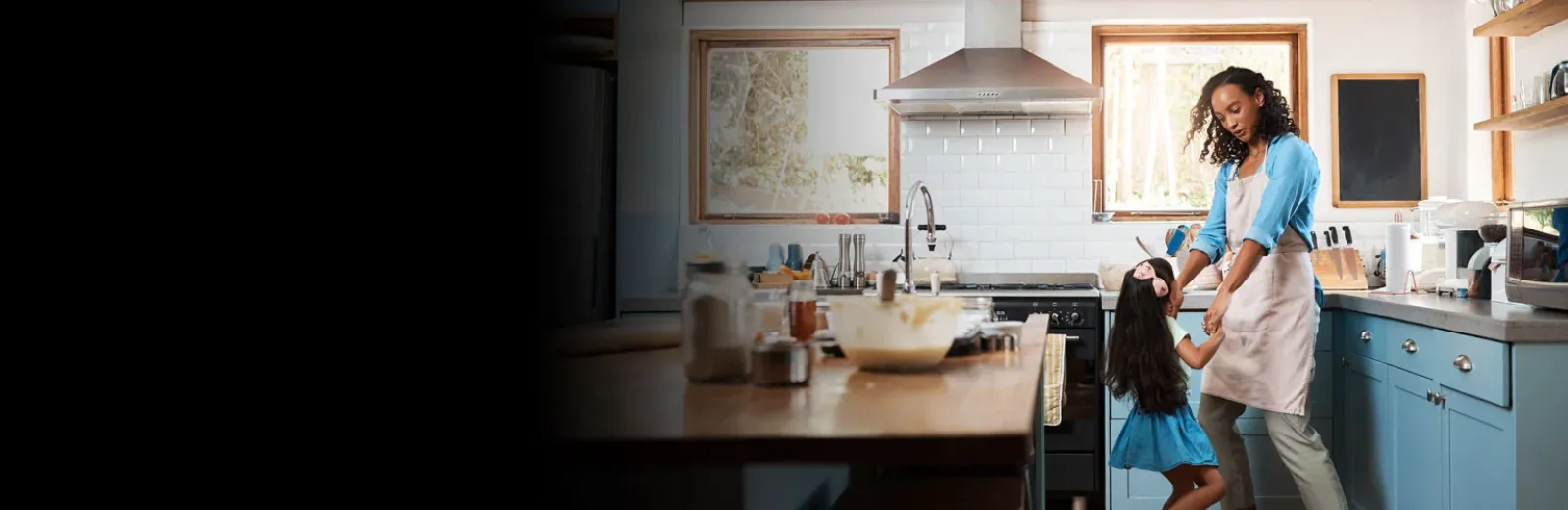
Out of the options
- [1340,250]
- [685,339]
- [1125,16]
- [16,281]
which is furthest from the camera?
[1125,16]

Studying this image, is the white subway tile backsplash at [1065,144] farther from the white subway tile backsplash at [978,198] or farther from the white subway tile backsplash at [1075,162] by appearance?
the white subway tile backsplash at [978,198]

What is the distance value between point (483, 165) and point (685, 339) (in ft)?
2.45

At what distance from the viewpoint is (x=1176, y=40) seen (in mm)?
4363

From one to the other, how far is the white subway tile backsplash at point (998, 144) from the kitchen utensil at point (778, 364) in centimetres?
352

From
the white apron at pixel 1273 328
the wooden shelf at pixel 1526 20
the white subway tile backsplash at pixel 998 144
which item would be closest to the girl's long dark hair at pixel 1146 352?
the white apron at pixel 1273 328

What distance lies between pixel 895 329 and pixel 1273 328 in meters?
2.24

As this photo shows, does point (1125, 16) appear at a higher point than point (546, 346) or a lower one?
higher

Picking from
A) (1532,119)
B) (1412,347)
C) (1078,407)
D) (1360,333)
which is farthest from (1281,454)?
(1532,119)

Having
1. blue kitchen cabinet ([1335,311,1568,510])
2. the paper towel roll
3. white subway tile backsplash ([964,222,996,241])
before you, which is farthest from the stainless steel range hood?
blue kitchen cabinet ([1335,311,1568,510])

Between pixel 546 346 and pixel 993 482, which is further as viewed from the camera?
pixel 993 482

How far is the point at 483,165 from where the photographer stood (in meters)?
0.24

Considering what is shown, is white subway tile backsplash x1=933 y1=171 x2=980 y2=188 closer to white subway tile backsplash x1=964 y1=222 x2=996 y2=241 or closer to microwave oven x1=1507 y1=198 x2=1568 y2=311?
white subway tile backsplash x1=964 y1=222 x2=996 y2=241

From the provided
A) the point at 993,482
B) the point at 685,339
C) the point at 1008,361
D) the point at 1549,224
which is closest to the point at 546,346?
the point at 685,339

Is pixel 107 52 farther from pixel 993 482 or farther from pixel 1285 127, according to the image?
pixel 1285 127
